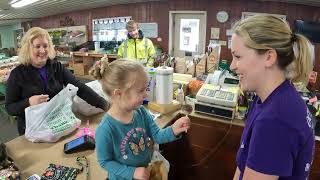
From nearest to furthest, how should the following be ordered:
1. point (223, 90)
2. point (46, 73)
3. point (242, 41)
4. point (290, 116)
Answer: point (290, 116) < point (242, 41) < point (46, 73) < point (223, 90)

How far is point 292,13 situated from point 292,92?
529cm

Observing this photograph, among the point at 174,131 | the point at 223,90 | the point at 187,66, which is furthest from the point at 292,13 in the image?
the point at 174,131

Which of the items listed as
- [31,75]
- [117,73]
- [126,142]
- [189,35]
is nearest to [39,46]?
[31,75]

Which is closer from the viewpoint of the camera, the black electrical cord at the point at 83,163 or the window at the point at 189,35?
the black electrical cord at the point at 83,163

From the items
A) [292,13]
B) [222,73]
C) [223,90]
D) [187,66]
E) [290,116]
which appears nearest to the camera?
[290,116]

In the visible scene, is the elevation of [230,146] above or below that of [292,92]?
below

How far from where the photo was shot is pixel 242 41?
34.5 inches

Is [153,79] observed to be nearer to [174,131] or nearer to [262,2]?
[174,131]

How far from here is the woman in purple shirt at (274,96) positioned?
2.52ft

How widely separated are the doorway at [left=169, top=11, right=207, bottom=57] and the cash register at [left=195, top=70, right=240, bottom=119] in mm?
4235

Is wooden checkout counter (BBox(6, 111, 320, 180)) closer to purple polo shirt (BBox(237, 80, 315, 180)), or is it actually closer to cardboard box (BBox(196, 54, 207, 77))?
cardboard box (BBox(196, 54, 207, 77))

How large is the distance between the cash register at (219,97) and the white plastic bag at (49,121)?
1.00 meters

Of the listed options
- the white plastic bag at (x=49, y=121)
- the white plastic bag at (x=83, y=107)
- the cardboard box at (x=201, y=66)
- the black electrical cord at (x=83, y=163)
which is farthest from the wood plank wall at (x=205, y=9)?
the black electrical cord at (x=83, y=163)

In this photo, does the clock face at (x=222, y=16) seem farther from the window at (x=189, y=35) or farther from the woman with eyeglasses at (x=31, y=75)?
the woman with eyeglasses at (x=31, y=75)
